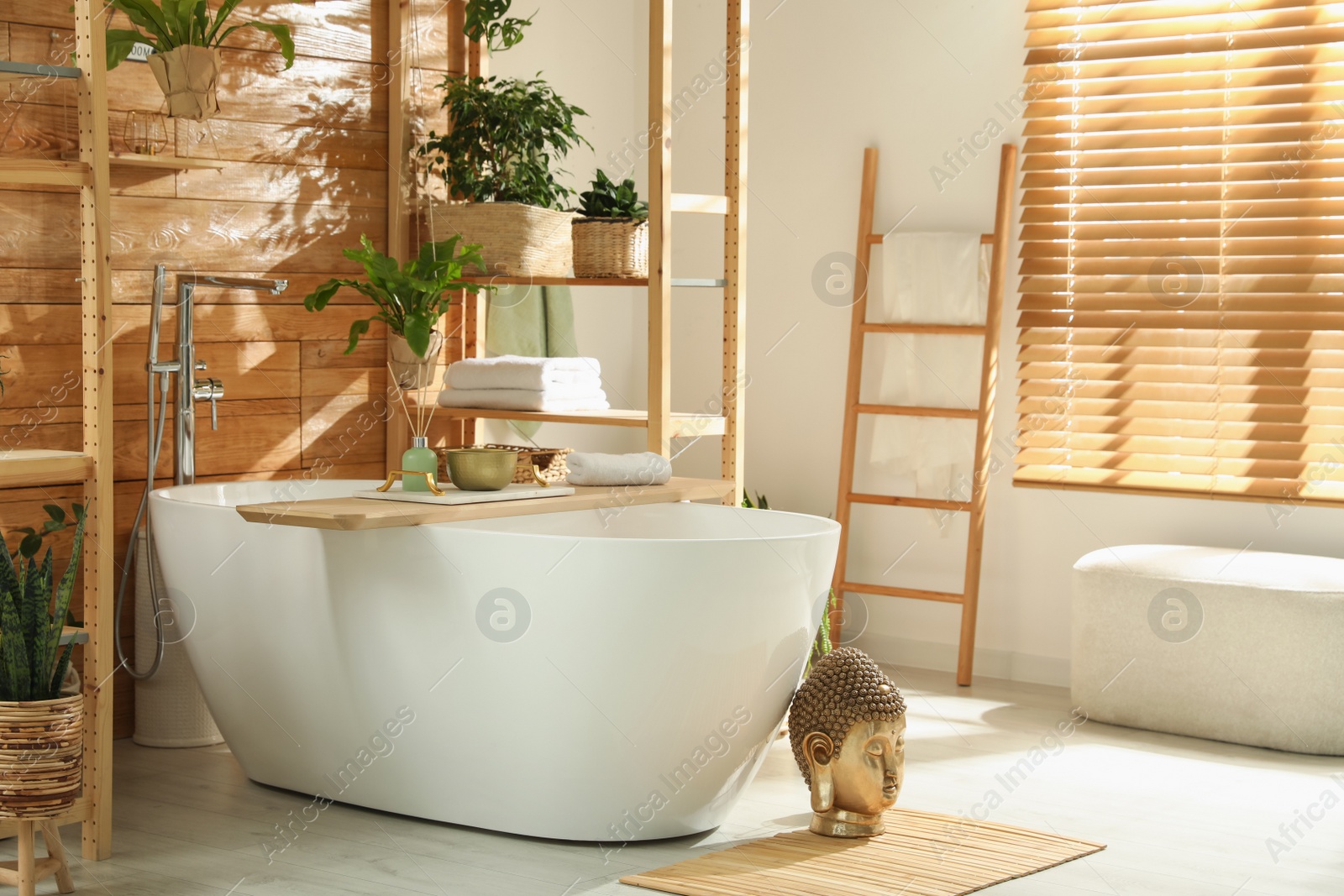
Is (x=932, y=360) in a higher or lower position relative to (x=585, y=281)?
lower

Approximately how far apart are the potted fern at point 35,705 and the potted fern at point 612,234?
1.69 m

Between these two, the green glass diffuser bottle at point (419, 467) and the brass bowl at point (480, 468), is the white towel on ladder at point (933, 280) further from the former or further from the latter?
the green glass diffuser bottle at point (419, 467)

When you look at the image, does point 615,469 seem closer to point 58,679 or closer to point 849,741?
point 849,741

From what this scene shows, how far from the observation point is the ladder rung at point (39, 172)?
2.64 meters

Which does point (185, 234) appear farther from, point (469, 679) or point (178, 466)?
point (469, 679)

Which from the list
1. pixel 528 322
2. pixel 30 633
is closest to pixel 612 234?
pixel 528 322

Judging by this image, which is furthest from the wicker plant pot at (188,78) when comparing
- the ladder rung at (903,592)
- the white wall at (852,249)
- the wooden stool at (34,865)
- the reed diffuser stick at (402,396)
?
the ladder rung at (903,592)

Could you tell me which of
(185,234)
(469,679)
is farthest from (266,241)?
(469,679)

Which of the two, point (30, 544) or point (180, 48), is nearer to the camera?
point (30, 544)

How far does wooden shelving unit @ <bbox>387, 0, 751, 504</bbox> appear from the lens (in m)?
3.66

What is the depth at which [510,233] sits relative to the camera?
12.9 ft

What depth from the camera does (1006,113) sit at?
14.7 ft

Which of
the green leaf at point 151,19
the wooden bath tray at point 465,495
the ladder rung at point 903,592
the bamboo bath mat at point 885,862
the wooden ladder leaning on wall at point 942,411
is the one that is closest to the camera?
the bamboo bath mat at point 885,862

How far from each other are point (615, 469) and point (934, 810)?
1.05m
